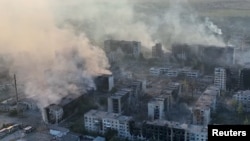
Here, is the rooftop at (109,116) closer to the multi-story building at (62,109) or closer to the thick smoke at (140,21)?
the multi-story building at (62,109)

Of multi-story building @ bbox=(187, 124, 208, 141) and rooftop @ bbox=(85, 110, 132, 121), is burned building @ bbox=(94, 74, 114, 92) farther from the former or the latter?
multi-story building @ bbox=(187, 124, 208, 141)

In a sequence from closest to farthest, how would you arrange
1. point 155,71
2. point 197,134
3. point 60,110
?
point 197,134 < point 60,110 < point 155,71

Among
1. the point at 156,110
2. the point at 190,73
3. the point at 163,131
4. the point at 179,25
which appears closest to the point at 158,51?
the point at 190,73

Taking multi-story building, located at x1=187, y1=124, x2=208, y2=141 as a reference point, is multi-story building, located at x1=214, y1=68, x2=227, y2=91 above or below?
above

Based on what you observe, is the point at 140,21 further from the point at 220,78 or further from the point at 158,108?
the point at 158,108

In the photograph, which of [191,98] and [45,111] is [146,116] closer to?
[191,98]

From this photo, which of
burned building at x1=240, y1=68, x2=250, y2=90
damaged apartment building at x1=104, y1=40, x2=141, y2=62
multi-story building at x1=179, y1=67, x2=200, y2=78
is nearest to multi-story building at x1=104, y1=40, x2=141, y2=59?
damaged apartment building at x1=104, y1=40, x2=141, y2=62
